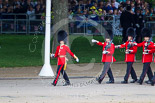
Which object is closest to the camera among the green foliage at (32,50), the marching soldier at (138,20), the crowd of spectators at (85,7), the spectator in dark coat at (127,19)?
the green foliage at (32,50)

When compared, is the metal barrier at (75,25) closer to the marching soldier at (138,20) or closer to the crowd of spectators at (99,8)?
the crowd of spectators at (99,8)

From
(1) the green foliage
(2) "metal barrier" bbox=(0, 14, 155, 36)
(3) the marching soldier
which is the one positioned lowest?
(1) the green foliage

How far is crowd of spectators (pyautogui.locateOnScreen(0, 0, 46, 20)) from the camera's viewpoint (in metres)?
33.3

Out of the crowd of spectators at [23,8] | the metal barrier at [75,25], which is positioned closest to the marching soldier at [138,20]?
the metal barrier at [75,25]

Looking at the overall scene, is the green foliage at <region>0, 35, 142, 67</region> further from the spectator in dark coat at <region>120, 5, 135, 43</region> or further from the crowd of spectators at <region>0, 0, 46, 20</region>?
the spectator in dark coat at <region>120, 5, 135, 43</region>

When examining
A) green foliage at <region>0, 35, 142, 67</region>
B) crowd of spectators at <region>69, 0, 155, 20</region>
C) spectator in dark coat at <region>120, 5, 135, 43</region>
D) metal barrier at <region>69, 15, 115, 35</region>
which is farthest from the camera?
metal barrier at <region>69, 15, 115, 35</region>

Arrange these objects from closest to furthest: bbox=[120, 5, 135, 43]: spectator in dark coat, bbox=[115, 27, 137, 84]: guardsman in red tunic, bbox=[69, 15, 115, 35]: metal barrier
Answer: bbox=[115, 27, 137, 84]: guardsman in red tunic
bbox=[120, 5, 135, 43]: spectator in dark coat
bbox=[69, 15, 115, 35]: metal barrier

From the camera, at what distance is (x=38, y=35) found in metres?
33.9

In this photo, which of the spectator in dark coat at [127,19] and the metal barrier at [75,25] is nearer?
the spectator in dark coat at [127,19]

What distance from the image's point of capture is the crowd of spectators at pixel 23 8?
3334cm

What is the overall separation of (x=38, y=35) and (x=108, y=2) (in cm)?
451

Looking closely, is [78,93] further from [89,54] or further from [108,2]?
[108,2]

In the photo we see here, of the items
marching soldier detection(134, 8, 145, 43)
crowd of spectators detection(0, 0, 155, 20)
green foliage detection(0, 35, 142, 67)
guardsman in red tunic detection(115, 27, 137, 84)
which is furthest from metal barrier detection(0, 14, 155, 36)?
guardsman in red tunic detection(115, 27, 137, 84)

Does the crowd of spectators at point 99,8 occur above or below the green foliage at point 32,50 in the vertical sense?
above
